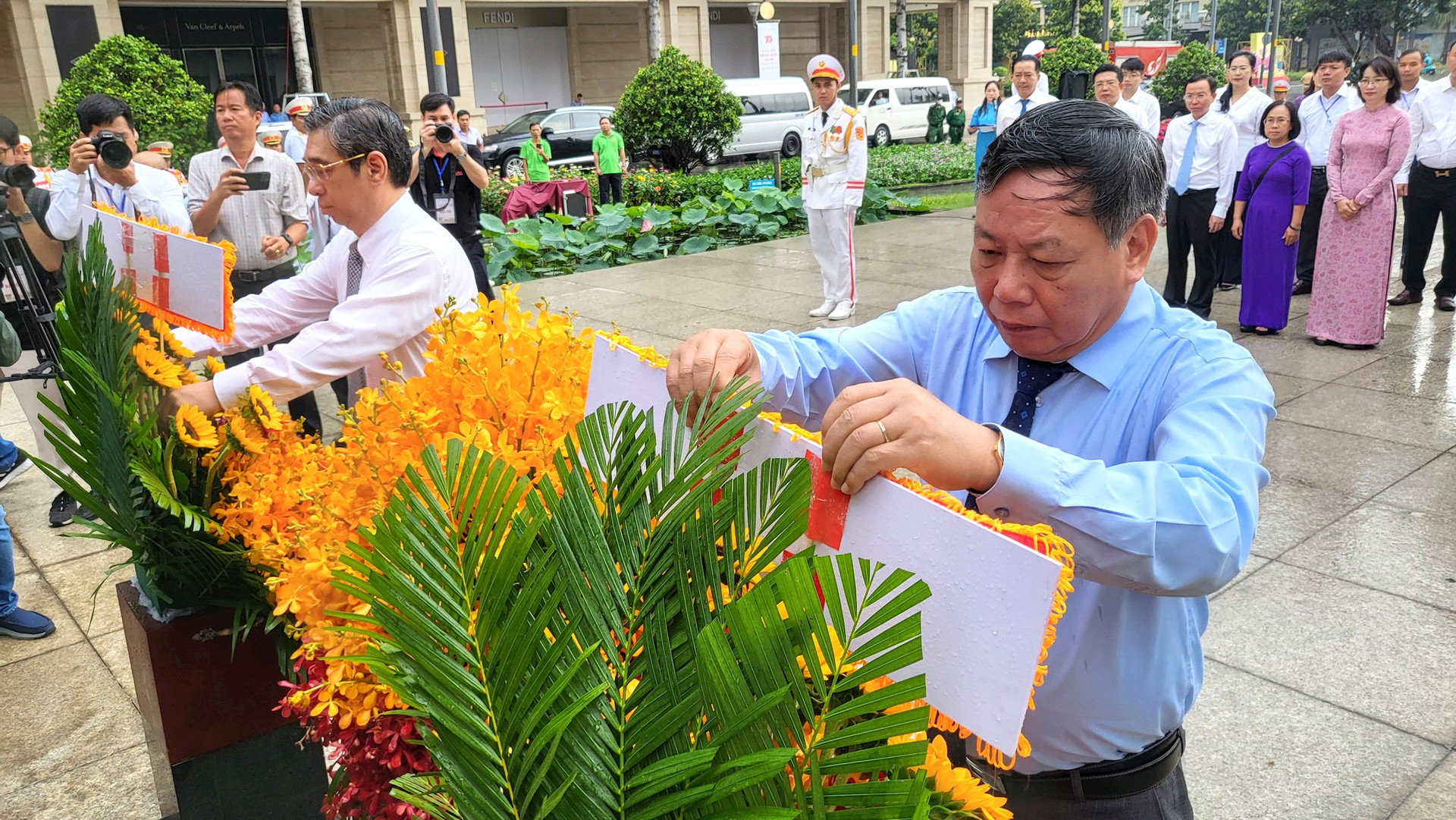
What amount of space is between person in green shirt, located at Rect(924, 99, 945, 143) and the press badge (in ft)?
68.4

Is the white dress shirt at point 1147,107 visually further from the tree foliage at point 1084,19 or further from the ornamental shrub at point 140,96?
the tree foliage at point 1084,19

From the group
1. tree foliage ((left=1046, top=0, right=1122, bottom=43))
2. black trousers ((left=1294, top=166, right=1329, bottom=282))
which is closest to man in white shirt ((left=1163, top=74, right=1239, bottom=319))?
black trousers ((left=1294, top=166, right=1329, bottom=282))

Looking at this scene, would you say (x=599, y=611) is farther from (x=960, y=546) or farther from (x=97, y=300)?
(x=97, y=300)

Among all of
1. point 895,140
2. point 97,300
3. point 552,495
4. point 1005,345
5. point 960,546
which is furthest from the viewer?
point 895,140

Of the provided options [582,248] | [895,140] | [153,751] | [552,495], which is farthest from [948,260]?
[895,140]

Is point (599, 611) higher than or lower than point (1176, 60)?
lower

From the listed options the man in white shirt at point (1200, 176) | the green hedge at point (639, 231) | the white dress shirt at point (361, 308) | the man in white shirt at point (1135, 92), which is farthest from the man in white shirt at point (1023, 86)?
the white dress shirt at point (361, 308)

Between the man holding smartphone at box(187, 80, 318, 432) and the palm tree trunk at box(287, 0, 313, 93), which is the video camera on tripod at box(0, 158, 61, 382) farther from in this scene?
the palm tree trunk at box(287, 0, 313, 93)

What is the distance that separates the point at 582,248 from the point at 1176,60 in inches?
964

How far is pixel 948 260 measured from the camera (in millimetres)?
9680

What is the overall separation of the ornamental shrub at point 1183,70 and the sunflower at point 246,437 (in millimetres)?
28417

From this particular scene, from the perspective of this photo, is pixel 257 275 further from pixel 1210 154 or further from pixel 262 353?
pixel 1210 154

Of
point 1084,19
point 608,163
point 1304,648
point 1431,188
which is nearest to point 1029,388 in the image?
point 1304,648

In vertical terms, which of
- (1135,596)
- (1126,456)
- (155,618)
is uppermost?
(1126,456)
